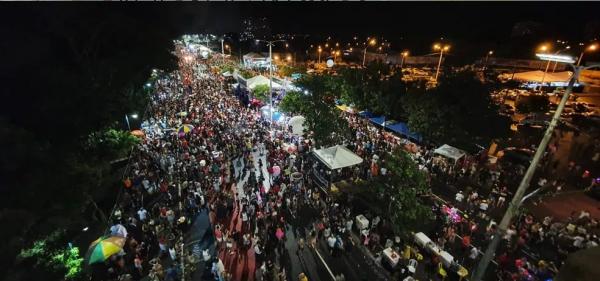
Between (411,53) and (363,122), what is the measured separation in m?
41.3

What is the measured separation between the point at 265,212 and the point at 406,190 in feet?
22.4

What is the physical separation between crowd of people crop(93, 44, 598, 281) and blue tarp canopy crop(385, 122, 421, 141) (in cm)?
82

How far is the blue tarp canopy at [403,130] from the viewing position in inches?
916

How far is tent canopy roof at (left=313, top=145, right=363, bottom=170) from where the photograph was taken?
1727 cm

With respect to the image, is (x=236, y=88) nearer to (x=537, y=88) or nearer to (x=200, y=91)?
(x=200, y=91)

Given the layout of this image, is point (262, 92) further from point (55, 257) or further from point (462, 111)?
point (55, 257)

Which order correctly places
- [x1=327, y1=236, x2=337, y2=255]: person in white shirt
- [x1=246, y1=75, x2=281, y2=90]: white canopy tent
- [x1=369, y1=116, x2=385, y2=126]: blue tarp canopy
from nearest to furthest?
1. [x1=327, y1=236, x2=337, y2=255]: person in white shirt
2. [x1=369, y1=116, x2=385, y2=126]: blue tarp canopy
3. [x1=246, y1=75, x2=281, y2=90]: white canopy tent

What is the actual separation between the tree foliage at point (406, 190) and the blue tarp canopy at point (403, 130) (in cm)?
1119

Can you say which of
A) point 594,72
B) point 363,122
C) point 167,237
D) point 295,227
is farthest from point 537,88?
point 167,237

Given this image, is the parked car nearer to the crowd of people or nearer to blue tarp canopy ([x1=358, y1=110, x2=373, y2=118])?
the crowd of people

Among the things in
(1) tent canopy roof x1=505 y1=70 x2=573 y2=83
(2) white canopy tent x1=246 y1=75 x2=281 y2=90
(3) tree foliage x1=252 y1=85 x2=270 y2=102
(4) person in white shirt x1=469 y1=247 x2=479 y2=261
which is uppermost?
(1) tent canopy roof x1=505 y1=70 x2=573 y2=83

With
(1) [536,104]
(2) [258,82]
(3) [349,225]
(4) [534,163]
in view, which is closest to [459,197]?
(3) [349,225]

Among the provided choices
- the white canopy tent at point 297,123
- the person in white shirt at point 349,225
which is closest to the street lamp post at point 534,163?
the person in white shirt at point 349,225

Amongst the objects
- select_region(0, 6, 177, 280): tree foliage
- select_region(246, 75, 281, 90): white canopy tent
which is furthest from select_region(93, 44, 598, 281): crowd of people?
select_region(246, 75, 281, 90): white canopy tent
